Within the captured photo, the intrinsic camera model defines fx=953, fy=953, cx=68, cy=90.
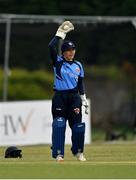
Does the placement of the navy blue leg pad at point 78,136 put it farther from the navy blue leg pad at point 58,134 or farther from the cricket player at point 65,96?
the navy blue leg pad at point 58,134

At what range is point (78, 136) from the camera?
15664mm

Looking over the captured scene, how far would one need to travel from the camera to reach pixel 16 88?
1678 inches

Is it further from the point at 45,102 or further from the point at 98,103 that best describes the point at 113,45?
the point at 45,102

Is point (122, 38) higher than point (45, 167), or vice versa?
point (122, 38)

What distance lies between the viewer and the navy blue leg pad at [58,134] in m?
15.5

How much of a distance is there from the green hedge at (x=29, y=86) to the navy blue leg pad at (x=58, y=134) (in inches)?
1011

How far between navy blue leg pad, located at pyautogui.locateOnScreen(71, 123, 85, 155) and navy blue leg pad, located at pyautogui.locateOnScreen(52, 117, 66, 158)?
20cm

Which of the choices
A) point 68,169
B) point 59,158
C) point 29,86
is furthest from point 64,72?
point 29,86

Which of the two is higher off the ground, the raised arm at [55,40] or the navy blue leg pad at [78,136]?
the raised arm at [55,40]

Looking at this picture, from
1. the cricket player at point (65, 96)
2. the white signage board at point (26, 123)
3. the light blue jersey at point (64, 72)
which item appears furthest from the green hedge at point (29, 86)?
the light blue jersey at point (64, 72)

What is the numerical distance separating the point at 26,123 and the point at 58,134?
11626 mm

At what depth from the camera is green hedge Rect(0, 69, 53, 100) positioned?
138ft
